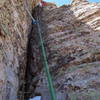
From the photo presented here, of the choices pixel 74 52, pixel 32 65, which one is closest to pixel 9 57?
pixel 32 65

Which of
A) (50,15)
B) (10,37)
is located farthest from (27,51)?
(50,15)

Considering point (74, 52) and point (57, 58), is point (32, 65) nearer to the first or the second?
point (57, 58)

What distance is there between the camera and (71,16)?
6.86 meters

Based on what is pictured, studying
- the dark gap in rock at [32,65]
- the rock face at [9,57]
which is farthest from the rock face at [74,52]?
the rock face at [9,57]

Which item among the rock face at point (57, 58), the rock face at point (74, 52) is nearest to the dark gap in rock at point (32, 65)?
the rock face at point (57, 58)

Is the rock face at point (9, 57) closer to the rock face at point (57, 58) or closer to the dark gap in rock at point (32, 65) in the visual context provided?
the rock face at point (57, 58)

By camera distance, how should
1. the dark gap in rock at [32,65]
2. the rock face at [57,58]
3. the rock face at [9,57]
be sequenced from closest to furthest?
the rock face at [9,57] < the rock face at [57,58] < the dark gap in rock at [32,65]

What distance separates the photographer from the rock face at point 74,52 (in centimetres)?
362

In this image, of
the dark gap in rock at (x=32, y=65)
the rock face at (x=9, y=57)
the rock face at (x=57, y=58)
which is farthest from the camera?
the dark gap in rock at (x=32, y=65)

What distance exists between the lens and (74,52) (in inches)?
186

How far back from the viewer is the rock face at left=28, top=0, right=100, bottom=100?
3.62m

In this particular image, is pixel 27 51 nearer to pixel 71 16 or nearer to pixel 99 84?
pixel 71 16

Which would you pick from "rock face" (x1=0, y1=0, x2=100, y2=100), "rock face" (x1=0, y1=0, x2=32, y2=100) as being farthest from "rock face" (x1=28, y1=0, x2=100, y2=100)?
"rock face" (x1=0, y1=0, x2=32, y2=100)

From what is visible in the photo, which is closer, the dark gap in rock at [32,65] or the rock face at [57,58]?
the rock face at [57,58]
